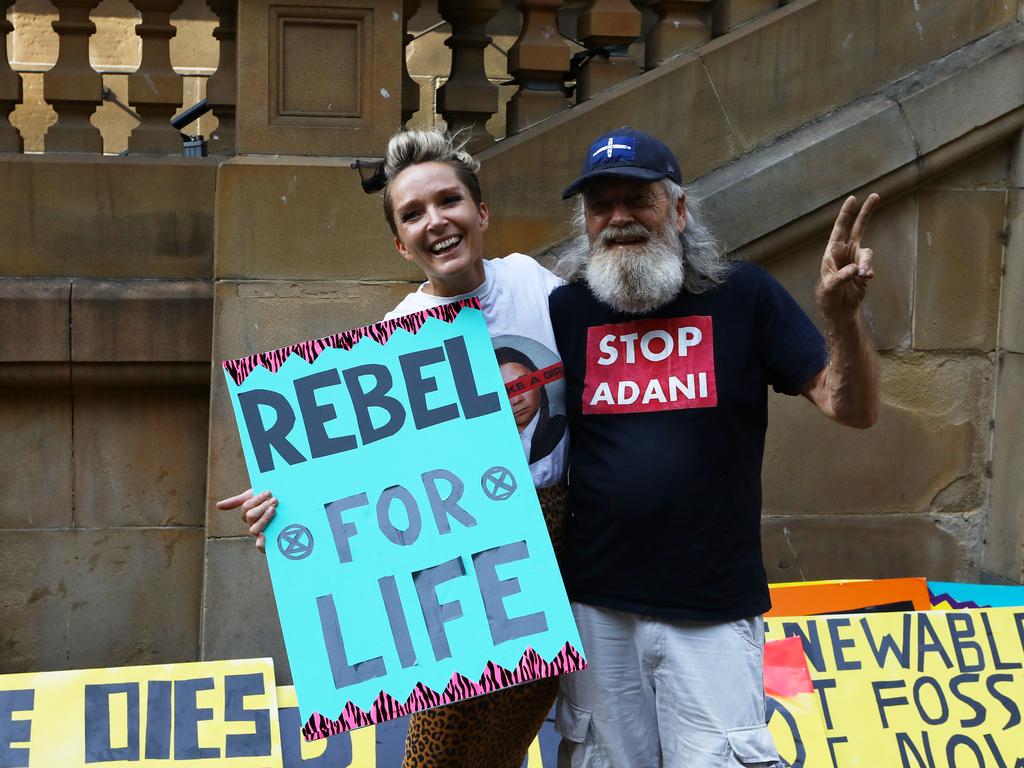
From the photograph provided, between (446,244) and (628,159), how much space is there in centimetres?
45

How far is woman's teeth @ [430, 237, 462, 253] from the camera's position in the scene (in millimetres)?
2982

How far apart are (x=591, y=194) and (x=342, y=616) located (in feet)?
3.66

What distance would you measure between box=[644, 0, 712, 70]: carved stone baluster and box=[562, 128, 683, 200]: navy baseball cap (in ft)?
7.62

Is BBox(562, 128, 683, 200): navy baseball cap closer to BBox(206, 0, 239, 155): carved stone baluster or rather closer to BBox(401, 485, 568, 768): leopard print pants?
BBox(401, 485, 568, 768): leopard print pants

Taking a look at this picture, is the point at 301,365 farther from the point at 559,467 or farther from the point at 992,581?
the point at 992,581

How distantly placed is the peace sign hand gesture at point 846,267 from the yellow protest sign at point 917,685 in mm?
2084

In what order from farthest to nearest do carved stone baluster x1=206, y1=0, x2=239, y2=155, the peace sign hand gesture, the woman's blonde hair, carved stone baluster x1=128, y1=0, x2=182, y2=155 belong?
carved stone baluster x1=128, y1=0, x2=182, y2=155 < carved stone baluster x1=206, y1=0, x2=239, y2=155 < the woman's blonde hair < the peace sign hand gesture

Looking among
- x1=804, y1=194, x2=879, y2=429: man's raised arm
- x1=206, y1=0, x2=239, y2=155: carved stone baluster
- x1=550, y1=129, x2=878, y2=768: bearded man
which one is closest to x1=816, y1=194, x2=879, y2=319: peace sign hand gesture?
x1=804, y1=194, x2=879, y2=429: man's raised arm

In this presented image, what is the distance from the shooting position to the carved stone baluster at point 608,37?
519 centimetres

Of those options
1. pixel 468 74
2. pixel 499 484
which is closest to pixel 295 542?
pixel 499 484

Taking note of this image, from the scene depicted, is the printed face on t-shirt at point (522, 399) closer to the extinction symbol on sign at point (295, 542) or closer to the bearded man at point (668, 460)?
the bearded man at point (668, 460)

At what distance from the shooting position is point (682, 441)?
2.94m

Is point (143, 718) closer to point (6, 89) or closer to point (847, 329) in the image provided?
point (6, 89)

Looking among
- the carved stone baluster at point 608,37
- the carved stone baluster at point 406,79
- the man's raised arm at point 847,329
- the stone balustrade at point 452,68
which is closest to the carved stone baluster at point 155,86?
the stone balustrade at point 452,68
